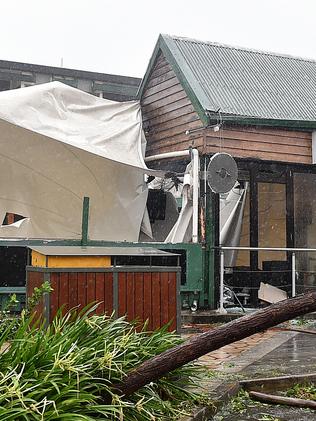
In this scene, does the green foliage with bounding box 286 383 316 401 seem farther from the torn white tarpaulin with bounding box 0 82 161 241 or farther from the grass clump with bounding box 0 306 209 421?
the torn white tarpaulin with bounding box 0 82 161 241

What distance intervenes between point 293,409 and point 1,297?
21.3 ft

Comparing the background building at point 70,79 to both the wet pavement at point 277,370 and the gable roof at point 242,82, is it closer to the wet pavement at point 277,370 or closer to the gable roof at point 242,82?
the gable roof at point 242,82

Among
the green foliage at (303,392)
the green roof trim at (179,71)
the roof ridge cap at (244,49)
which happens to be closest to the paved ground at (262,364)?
the green foliage at (303,392)

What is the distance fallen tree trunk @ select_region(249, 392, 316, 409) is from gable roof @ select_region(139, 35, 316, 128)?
22.3 ft

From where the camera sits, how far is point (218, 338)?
4090 mm

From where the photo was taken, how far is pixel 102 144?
476 inches

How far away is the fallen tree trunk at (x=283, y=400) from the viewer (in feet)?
18.4

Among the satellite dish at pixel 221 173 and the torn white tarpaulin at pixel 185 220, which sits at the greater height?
the satellite dish at pixel 221 173

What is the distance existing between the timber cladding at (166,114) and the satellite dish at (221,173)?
2.63 ft

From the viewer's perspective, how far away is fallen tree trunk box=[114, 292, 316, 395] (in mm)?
3896

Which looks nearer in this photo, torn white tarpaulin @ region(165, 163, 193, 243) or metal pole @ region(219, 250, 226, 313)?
metal pole @ region(219, 250, 226, 313)

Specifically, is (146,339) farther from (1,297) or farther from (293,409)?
(1,297)

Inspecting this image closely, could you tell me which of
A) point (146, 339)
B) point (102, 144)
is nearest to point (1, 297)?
point (102, 144)

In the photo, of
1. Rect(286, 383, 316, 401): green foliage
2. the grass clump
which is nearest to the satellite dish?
Rect(286, 383, 316, 401): green foliage
